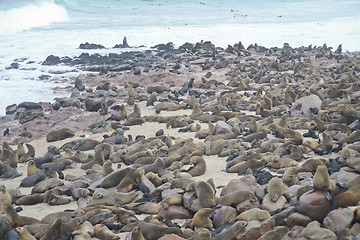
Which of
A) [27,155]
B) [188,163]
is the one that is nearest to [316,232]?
[188,163]

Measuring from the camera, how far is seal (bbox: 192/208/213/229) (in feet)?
16.9

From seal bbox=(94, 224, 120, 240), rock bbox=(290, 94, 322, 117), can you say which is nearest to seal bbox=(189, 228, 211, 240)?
seal bbox=(94, 224, 120, 240)

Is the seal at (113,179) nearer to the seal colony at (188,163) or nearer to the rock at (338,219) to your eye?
the seal colony at (188,163)

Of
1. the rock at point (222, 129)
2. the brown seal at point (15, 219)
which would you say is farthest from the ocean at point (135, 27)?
the brown seal at point (15, 219)

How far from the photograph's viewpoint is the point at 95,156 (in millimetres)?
8305

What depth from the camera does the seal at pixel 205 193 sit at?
5.47 m

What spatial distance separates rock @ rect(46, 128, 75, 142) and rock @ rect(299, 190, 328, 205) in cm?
742

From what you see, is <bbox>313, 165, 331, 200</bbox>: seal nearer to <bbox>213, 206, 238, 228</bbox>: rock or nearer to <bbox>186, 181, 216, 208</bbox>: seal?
<bbox>213, 206, 238, 228</bbox>: rock

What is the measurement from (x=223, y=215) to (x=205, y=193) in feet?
1.48

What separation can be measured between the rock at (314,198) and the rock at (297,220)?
0.19 meters

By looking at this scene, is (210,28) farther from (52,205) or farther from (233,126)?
(52,205)

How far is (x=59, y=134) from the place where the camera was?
35.4 feet

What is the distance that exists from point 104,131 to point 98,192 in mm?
4912

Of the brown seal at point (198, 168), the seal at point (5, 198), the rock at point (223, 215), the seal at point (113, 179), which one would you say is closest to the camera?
the rock at point (223, 215)
